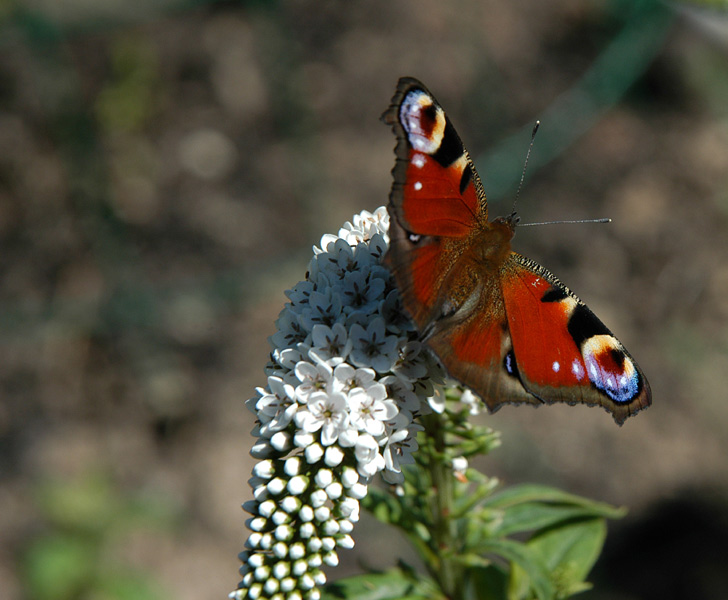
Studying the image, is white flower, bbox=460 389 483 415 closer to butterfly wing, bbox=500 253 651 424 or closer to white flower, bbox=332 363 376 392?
butterfly wing, bbox=500 253 651 424

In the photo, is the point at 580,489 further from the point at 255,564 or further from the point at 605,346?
the point at 255,564

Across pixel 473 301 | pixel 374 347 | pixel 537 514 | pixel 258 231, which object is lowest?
pixel 537 514

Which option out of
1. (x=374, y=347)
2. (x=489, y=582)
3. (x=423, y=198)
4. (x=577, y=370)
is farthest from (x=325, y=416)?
(x=489, y=582)

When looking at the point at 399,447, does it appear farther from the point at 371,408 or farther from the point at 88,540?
the point at 88,540

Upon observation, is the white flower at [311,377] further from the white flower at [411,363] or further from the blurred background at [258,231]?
the blurred background at [258,231]

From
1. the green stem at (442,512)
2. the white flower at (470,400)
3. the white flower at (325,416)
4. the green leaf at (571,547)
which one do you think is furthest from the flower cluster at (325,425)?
the green leaf at (571,547)

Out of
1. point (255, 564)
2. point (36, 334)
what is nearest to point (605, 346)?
point (255, 564)
